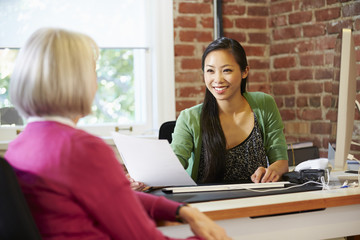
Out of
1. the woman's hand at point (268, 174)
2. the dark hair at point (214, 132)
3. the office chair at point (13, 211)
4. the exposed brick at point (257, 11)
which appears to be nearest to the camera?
the office chair at point (13, 211)

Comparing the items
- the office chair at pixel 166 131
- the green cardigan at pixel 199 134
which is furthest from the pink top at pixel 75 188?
the office chair at pixel 166 131

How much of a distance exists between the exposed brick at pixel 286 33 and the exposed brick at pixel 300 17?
5 centimetres

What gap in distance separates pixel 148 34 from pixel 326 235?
2.08 metres

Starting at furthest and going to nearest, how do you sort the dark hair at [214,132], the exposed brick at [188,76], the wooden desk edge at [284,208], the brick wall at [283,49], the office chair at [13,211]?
1. the exposed brick at [188,76]
2. the brick wall at [283,49]
3. the dark hair at [214,132]
4. the wooden desk edge at [284,208]
5. the office chair at [13,211]

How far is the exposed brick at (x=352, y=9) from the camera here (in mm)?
3039

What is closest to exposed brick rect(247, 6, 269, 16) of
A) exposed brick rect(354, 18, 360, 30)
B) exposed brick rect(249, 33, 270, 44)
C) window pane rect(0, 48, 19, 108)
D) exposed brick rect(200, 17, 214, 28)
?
exposed brick rect(249, 33, 270, 44)

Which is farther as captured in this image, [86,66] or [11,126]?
[11,126]

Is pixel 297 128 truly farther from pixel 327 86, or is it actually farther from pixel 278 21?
pixel 278 21

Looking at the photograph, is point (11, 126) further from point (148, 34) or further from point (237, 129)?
point (237, 129)

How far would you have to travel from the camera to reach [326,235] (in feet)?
5.51

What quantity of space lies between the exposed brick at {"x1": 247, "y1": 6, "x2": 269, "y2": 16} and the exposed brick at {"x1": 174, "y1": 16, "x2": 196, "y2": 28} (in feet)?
1.49

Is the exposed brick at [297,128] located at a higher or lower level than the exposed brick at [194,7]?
lower

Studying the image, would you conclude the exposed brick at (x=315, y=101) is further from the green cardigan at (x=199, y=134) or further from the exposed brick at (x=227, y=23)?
the green cardigan at (x=199, y=134)

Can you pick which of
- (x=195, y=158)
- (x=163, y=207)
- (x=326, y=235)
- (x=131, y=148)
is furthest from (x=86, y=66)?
(x=195, y=158)
